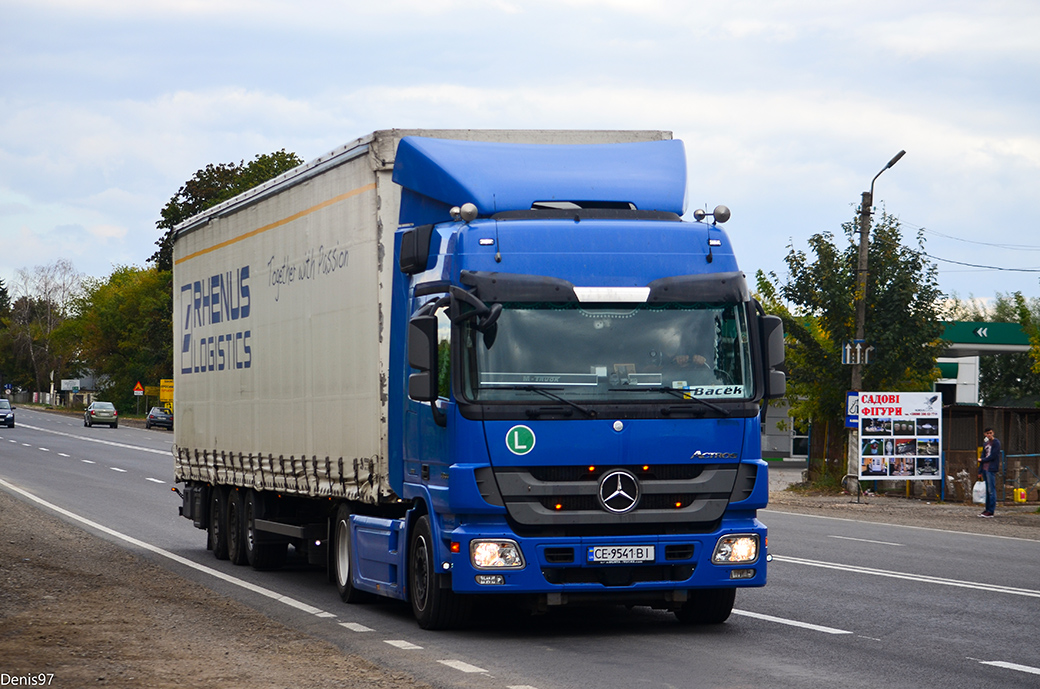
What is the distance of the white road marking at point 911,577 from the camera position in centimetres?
1423

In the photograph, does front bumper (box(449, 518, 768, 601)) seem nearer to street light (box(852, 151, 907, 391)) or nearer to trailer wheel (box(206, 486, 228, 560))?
trailer wheel (box(206, 486, 228, 560))

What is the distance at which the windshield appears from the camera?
1027 cm

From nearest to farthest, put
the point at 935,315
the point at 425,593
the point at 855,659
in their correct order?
the point at 855,659 → the point at 425,593 → the point at 935,315

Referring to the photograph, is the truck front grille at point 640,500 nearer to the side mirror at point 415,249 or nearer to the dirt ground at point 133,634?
the dirt ground at point 133,634

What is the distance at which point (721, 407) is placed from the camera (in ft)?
34.4

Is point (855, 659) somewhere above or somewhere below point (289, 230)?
below

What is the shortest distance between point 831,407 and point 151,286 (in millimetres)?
97992

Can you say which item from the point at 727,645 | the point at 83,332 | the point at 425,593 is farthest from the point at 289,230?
the point at 83,332

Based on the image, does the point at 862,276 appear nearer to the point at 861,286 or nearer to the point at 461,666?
the point at 861,286

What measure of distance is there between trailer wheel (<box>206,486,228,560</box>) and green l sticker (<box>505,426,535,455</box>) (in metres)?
8.35

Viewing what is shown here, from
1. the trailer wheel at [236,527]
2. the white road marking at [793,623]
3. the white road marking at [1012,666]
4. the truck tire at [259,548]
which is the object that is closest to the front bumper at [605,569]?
the white road marking at [793,623]

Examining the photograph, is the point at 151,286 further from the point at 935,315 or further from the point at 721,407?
the point at 721,407

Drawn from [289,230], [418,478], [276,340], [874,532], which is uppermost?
[289,230]
